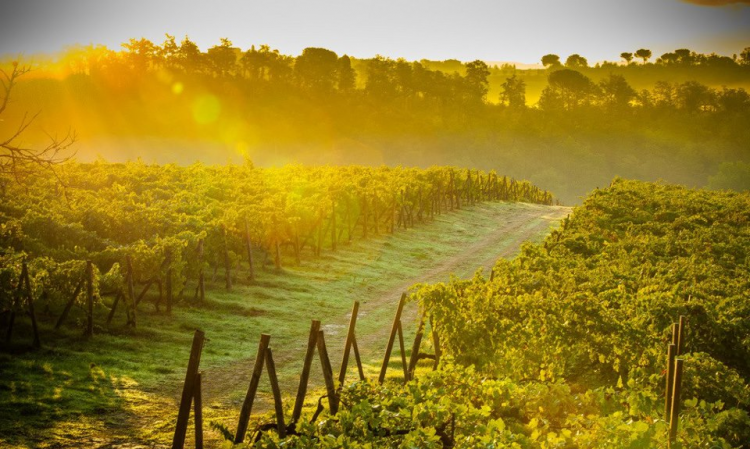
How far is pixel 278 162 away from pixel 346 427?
Answer: 84.2 metres

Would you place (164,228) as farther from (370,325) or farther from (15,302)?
(370,325)

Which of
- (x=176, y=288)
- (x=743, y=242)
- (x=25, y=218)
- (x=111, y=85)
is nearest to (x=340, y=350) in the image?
(x=176, y=288)

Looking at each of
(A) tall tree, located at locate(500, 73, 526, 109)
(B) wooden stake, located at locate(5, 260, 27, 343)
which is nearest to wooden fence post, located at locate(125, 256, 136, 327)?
(B) wooden stake, located at locate(5, 260, 27, 343)

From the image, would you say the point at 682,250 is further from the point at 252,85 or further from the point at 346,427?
the point at 252,85

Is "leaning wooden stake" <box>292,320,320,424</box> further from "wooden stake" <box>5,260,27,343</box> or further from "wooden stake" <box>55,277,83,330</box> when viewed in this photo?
"wooden stake" <box>55,277,83,330</box>

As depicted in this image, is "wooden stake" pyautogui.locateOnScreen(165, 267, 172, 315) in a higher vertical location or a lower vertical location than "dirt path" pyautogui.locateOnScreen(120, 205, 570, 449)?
higher

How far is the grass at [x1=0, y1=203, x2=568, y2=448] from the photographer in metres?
11.4

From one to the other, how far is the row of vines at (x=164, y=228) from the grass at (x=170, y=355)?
0.84 meters

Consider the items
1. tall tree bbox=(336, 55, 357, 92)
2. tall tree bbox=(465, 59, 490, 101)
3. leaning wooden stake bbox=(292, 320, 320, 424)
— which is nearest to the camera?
leaning wooden stake bbox=(292, 320, 320, 424)

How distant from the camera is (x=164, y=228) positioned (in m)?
20.9

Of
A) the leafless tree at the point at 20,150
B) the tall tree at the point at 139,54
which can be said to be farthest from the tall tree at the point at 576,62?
the leafless tree at the point at 20,150

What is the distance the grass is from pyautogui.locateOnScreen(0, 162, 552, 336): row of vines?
2.76 ft

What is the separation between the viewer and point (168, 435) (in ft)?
36.4

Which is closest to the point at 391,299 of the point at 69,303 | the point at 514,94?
the point at 69,303
